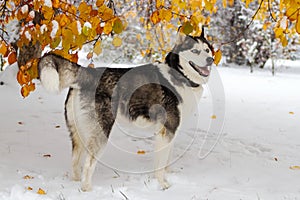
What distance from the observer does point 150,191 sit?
3346 mm

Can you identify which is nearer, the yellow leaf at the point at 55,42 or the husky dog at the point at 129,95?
the yellow leaf at the point at 55,42

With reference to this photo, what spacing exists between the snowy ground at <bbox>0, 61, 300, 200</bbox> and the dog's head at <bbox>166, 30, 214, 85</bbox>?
1042 millimetres

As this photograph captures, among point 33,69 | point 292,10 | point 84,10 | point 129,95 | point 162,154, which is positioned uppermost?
point 292,10

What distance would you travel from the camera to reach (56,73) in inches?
115

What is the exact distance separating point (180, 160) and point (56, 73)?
1.97m

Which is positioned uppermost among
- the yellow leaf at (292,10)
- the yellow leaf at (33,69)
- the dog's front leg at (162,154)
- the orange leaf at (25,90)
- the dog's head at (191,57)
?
the yellow leaf at (292,10)

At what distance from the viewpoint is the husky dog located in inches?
127

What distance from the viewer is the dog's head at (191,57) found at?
351 centimetres

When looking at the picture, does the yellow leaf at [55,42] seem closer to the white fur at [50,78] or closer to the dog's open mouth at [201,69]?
the white fur at [50,78]

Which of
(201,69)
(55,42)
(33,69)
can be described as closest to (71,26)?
(55,42)

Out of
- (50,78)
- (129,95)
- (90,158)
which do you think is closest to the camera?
(50,78)

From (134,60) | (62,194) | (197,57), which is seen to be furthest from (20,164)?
(134,60)

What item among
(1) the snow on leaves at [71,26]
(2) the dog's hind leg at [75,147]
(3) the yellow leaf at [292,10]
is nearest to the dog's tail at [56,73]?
(1) the snow on leaves at [71,26]

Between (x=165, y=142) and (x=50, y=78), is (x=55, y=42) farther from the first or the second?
(x=165, y=142)
